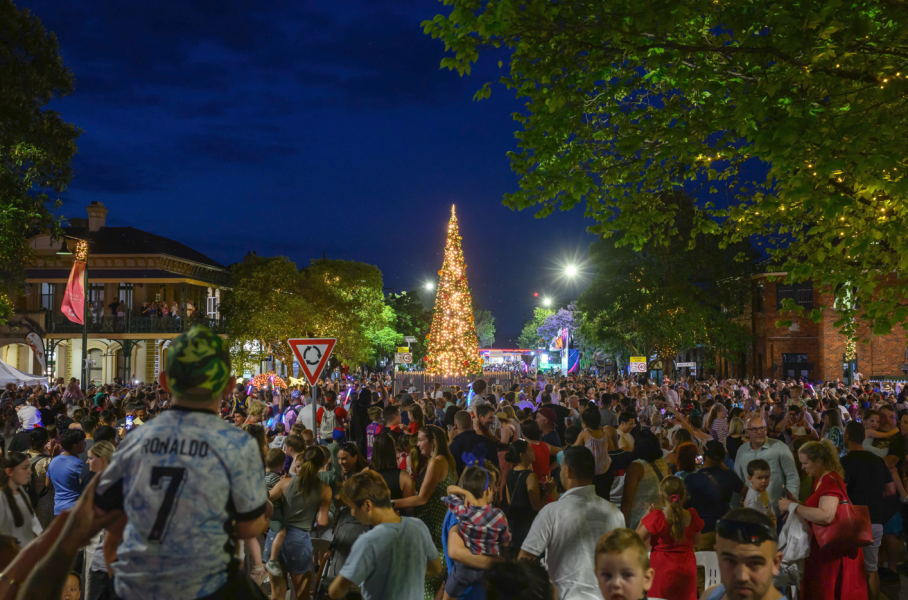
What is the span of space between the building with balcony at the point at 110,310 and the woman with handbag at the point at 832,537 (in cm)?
4216

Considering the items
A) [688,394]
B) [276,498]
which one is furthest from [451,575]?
[688,394]

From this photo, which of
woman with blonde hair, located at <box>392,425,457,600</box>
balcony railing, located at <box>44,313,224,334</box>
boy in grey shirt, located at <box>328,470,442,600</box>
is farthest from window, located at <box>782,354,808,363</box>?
boy in grey shirt, located at <box>328,470,442,600</box>

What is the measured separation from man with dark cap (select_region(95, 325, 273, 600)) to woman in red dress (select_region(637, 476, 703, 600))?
3.25 meters

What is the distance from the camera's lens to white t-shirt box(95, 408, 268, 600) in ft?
8.46

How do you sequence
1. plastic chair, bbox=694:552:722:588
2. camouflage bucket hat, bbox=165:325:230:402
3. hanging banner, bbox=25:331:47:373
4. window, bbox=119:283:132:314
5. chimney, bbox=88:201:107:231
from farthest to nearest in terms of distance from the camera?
1. chimney, bbox=88:201:107:231
2. window, bbox=119:283:132:314
3. hanging banner, bbox=25:331:47:373
4. plastic chair, bbox=694:552:722:588
5. camouflage bucket hat, bbox=165:325:230:402

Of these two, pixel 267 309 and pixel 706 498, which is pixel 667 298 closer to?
pixel 267 309

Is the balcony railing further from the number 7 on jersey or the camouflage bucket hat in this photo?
the number 7 on jersey

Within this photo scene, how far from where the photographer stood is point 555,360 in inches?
2499

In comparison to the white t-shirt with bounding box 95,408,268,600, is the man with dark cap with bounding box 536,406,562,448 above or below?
below

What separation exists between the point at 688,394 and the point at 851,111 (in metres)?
17.1

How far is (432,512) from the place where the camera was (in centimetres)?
654

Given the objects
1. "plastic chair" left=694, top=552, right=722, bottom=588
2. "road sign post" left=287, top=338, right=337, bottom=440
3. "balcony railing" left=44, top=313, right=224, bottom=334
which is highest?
"balcony railing" left=44, top=313, right=224, bottom=334

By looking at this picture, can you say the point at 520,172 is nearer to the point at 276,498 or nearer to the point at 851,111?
the point at 851,111

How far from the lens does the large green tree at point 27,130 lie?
2002 centimetres
